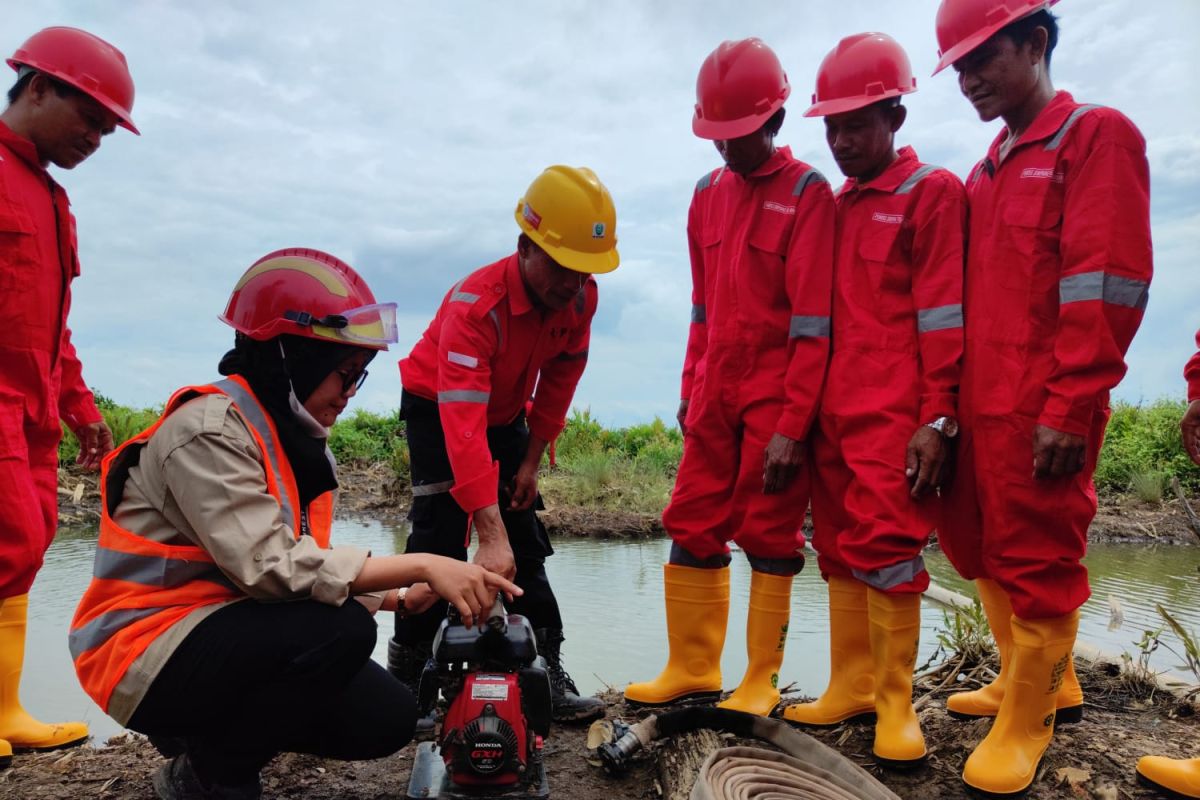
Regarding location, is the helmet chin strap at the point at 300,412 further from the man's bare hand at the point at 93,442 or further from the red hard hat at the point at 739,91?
the man's bare hand at the point at 93,442

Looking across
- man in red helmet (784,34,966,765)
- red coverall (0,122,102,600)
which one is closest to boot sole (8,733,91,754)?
red coverall (0,122,102,600)

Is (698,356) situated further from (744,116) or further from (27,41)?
(27,41)

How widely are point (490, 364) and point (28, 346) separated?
155 cm

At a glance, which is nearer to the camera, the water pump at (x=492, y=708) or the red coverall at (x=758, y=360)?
the water pump at (x=492, y=708)

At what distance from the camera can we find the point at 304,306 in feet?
7.09

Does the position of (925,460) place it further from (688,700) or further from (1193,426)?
(688,700)

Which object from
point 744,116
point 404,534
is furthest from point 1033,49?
point 404,534

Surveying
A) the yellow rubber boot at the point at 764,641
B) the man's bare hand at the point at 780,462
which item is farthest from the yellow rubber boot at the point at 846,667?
the man's bare hand at the point at 780,462

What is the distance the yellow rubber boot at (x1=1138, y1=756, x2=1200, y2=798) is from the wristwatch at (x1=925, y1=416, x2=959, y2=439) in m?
1.17

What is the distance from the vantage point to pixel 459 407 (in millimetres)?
2881

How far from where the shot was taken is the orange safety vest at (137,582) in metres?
1.96

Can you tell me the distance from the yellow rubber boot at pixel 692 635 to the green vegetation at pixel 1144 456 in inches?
274

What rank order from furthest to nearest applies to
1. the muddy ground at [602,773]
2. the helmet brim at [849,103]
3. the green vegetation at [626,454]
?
1. the green vegetation at [626,454]
2. the helmet brim at [849,103]
3. the muddy ground at [602,773]

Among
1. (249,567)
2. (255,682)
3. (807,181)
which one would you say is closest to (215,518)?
(249,567)
